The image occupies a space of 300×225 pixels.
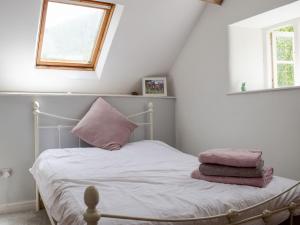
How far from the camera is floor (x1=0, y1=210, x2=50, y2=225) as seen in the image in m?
2.65

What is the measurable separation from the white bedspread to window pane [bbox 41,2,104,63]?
1.35 meters

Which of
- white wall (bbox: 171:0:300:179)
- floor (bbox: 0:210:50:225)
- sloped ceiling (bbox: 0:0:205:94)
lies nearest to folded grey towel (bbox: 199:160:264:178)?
white wall (bbox: 171:0:300:179)

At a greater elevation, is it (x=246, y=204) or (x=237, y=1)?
(x=237, y=1)

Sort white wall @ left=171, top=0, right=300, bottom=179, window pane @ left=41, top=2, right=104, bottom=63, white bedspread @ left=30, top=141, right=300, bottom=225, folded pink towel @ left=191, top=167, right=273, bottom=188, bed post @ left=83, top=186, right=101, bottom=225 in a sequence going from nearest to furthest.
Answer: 1. bed post @ left=83, top=186, right=101, bottom=225
2. white bedspread @ left=30, top=141, right=300, bottom=225
3. folded pink towel @ left=191, top=167, right=273, bottom=188
4. white wall @ left=171, top=0, right=300, bottom=179
5. window pane @ left=41, top=2, right=104, bottom=63

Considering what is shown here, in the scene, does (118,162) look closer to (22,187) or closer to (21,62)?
(22,187)

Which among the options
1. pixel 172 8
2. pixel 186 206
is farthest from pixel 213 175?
pixel 172 8

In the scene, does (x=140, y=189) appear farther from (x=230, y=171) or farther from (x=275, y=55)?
(x=275, y=55)

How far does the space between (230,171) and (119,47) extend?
2.01 metres

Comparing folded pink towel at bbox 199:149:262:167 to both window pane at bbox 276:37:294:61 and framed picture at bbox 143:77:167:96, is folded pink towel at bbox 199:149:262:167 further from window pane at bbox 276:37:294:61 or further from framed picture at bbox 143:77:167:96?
framed picture at bbox 143:77:167:96

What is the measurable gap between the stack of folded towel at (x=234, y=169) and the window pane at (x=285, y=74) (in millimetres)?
1454

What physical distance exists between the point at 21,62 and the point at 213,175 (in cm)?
225

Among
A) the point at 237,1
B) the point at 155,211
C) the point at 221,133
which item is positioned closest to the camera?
the point at 155,211

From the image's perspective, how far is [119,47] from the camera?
10.5ft

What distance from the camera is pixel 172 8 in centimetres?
303
